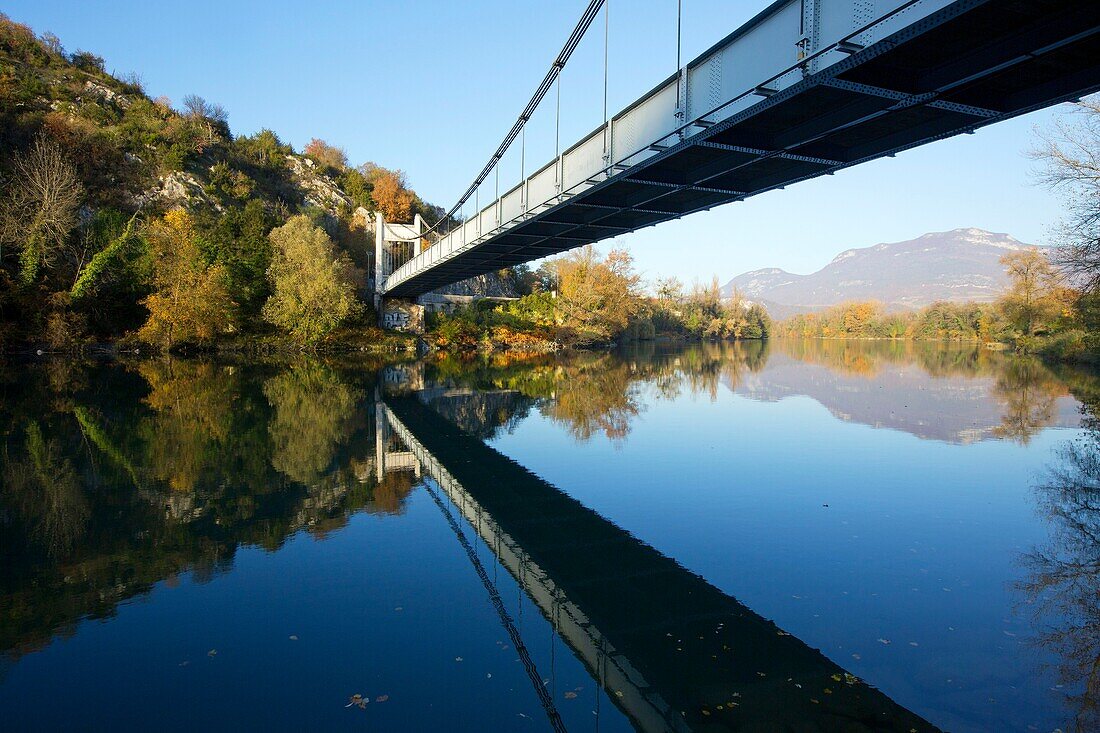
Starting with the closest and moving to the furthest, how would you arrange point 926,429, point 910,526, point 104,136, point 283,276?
point 910,526
point 926,429
point 283,276
point 104,136

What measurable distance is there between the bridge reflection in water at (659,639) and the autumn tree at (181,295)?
3461 cm

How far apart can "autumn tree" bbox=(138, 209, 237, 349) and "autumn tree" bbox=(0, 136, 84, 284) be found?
4.89 meters

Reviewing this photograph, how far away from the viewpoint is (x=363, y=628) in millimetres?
6047

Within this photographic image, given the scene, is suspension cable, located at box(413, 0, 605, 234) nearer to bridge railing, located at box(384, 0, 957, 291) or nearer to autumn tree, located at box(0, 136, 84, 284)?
bridge railing, located at box(384, 0, 957, 291)

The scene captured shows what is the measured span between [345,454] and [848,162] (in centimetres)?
1143

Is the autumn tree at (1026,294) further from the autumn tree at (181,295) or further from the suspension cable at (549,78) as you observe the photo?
the autumn tree at (181,295)

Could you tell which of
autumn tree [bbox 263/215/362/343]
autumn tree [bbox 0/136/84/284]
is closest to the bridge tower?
autumn tree [bbox 263/215/362/343]

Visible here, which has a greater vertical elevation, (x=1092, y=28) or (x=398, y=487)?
(x=1092, y=28)

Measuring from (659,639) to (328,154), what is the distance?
8786cm

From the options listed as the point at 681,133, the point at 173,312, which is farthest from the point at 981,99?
the point at 173,312

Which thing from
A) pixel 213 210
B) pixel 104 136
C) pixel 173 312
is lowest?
pixel 173 312

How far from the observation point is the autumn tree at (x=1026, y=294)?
168 feet

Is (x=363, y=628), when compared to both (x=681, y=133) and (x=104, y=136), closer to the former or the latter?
(x=681, y=133)

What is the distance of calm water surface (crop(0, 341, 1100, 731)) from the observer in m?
4.88
